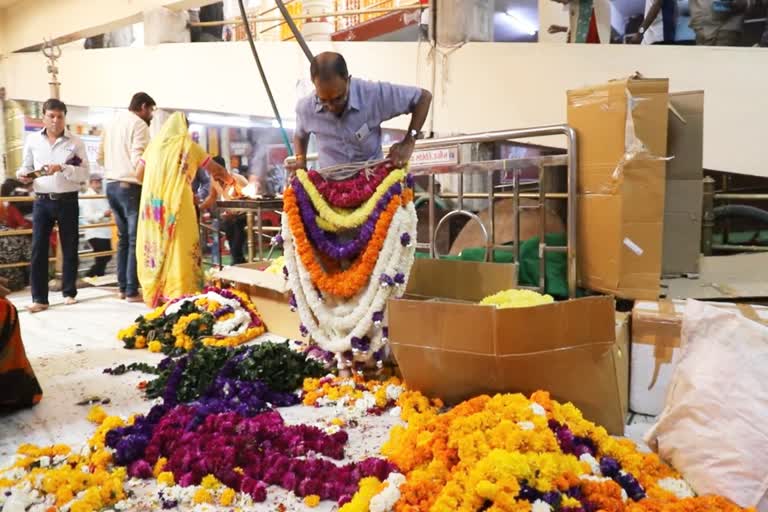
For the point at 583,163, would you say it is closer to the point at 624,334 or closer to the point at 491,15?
the point at 624,334

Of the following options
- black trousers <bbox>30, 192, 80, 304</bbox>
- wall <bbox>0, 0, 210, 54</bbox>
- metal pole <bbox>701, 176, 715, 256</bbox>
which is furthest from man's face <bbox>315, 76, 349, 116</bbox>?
wall <bbox>0, 0, 210, 54</bbox>

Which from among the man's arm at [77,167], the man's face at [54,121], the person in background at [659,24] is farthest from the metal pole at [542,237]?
the man's face at [54,121]

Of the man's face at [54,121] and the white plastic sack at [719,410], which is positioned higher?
the man's face at [54,121]

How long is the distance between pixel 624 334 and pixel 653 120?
1160mm

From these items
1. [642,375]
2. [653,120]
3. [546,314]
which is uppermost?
[653,120]

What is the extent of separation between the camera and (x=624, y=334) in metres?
2.47

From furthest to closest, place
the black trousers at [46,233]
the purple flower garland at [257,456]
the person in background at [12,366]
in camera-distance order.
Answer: the black trousers at [46,233] < the person in background at [12,366] < the purple flower garland at [257,456]

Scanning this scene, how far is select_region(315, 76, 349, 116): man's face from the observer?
110 inches

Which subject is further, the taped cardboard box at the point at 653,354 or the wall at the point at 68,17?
the wall at the point at 68,17

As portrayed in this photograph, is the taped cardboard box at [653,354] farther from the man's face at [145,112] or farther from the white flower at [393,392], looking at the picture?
the man's face at [145,112]

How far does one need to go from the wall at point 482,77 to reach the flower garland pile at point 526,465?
3.06 m

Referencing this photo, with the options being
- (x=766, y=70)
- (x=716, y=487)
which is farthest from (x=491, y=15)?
(x=716, y=487)

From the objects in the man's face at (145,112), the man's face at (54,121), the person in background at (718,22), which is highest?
the person in background at (718,22)

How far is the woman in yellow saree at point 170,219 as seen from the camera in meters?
4.74
